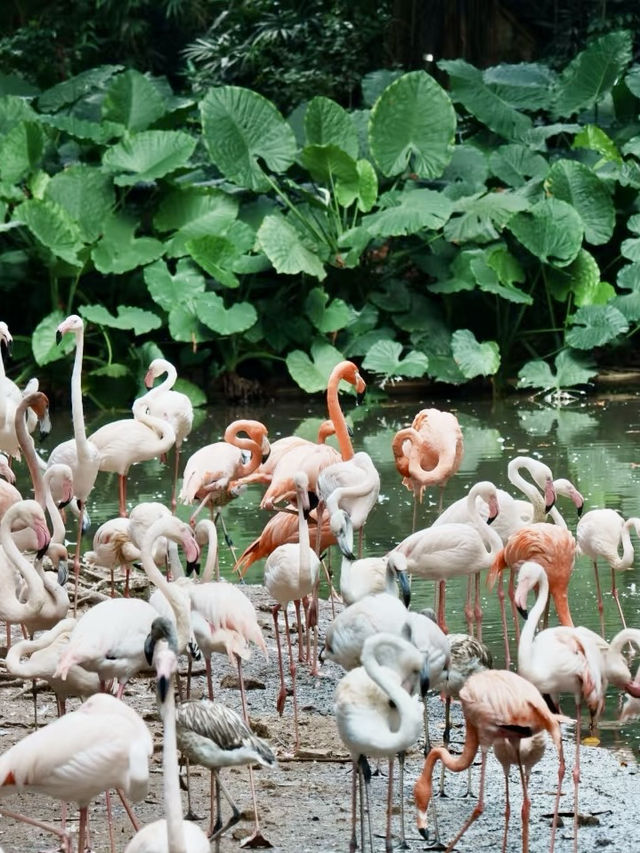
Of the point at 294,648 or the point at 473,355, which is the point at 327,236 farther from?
the point at 294,648

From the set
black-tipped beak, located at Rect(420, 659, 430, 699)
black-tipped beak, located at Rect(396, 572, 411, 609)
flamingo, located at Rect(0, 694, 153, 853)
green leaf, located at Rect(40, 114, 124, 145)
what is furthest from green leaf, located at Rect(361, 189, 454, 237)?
flamingo, located at Rect(0, 694, 153, 853)

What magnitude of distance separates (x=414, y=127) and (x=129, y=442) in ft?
26.0

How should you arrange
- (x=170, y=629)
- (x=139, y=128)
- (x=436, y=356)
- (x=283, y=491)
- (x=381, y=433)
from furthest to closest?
(x=139, y=128) → (x=436, y=356) → (x=381, y=433) → (x=283, y=491) → (x=170, y=629)

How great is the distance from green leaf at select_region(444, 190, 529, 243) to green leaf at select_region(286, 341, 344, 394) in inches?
62.6

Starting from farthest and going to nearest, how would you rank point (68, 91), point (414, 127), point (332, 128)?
point (68, 91), point (332, 128), point (414, 127)

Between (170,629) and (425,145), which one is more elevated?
(425,145)

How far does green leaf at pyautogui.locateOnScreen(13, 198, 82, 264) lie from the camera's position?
12.7m

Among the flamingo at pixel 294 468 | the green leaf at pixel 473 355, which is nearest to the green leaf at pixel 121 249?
the green leaf at pixel 473 355

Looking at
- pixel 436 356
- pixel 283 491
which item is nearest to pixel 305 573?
pixel 283 491

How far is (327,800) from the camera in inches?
155

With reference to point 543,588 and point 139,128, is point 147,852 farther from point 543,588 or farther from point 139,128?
point 139,128

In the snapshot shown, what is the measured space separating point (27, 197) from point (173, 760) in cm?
1161

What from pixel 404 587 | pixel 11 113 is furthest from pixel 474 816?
pixel 11 113

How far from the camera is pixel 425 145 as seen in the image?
13.5m
